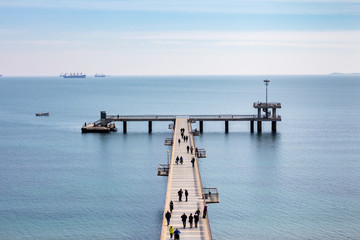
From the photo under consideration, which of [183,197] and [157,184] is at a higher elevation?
[183,197]

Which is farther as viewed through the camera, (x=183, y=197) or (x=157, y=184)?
(x=157, y=184)

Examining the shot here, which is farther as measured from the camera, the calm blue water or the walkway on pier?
the calm blue water

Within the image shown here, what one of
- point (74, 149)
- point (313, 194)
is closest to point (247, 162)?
point (313, 194)

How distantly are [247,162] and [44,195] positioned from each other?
29.0 meters

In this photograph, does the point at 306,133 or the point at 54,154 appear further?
the point at 306,133

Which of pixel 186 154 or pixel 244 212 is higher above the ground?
pixel 186 154

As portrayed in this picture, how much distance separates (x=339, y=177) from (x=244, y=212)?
18694mm

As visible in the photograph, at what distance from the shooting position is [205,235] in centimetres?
3447

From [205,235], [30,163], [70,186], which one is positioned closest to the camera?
[205,235]

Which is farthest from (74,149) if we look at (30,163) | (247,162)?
(247,162)

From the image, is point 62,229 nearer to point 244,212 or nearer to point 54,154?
point 244,212

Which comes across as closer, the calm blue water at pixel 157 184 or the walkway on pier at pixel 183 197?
the walkway on pier at pixel 183 197

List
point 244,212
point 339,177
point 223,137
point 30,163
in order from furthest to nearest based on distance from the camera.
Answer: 1. point 223,137
2. point 30,163
3. point 339,177
4. point 244,212

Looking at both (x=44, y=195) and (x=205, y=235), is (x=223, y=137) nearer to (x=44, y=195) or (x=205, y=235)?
(x=44, y=195)
